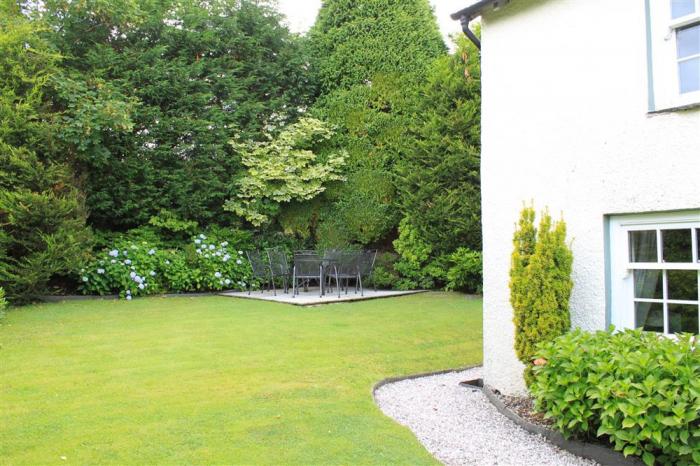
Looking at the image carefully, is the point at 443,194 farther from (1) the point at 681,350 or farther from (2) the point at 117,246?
(1) the point at 681,350

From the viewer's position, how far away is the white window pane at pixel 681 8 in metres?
4.28

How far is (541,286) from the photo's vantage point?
15.3 feet

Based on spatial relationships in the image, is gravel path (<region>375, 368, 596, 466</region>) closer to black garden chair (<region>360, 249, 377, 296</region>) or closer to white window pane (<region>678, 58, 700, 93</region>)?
white window pane (<region>678, 58, 700, 93</region>)

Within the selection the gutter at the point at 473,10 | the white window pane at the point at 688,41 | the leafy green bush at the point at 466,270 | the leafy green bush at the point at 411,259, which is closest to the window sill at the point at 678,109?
the white window pane at the point at 688,41

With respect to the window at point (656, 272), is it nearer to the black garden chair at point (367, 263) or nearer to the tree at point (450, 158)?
the tree at point (450, 158)

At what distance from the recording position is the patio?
11.4m

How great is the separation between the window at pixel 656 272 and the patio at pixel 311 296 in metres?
7.32

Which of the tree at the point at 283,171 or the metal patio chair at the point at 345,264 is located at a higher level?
the tree at the point at 283,171

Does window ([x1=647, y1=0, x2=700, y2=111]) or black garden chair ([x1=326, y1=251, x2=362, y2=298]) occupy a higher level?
window ([x1=647, y1=0, x2=700, y2=111])

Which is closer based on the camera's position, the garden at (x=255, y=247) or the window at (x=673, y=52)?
the garden at (x=255, y=247)

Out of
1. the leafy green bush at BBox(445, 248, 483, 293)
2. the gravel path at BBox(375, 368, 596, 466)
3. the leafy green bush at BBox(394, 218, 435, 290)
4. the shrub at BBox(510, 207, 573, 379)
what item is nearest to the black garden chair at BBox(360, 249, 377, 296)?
the leafy green bush at BBox(394, 218, 435, 290)

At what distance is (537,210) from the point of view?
5215mm

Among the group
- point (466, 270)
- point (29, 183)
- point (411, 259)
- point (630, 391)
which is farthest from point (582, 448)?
point (29, 183)

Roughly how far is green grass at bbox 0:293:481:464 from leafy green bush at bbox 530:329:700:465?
3.70 ft
